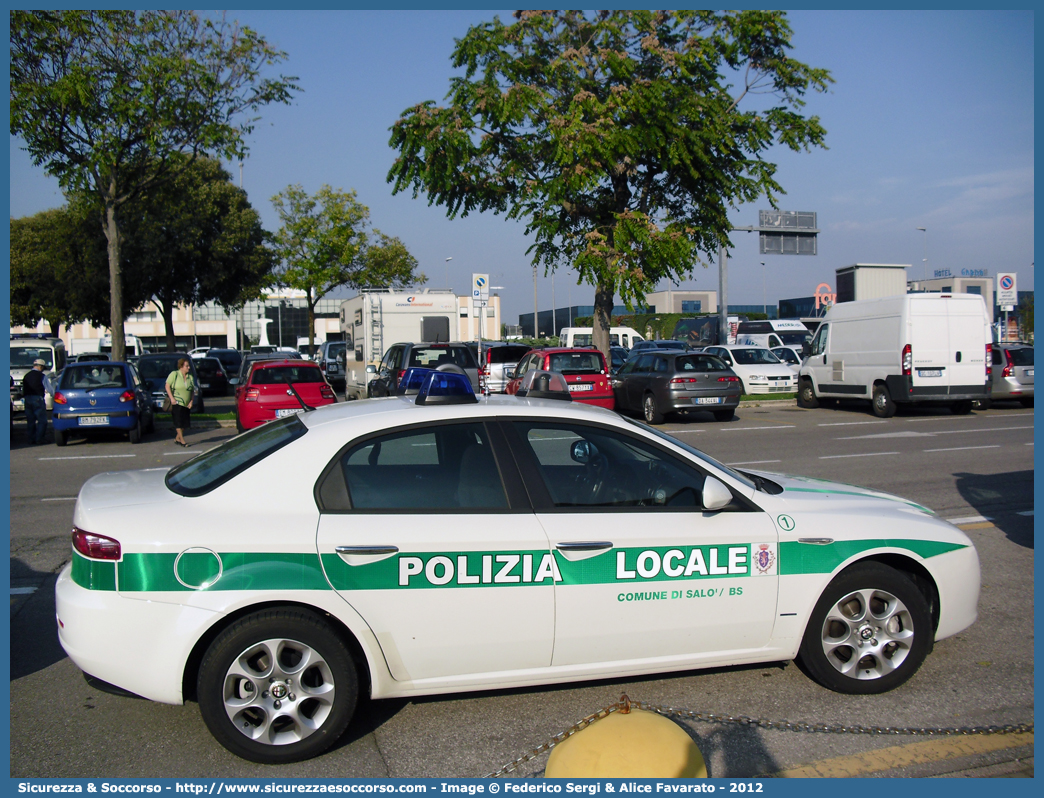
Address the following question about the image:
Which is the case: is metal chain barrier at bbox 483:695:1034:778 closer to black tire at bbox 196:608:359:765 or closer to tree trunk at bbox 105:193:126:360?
black tire at bbox 196:608:359:765

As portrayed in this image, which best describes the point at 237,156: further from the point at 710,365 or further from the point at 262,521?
the point at 262,521

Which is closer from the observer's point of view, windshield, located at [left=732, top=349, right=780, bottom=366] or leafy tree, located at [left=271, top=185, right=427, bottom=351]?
→ windshield, located at [left=732, top=349, right=780, bottom=366]

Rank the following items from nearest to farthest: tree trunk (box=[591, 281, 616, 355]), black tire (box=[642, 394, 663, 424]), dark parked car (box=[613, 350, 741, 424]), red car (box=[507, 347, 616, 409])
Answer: red car (box=[507, 347, 616, 409]) < dark parked car (box=[613, 350, 741, 424]) < black tire (box=[642, 394, 663, 424]) < tree trunk (box=[591, 281, 616, 355])

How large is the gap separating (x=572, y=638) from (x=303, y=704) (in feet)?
3.97

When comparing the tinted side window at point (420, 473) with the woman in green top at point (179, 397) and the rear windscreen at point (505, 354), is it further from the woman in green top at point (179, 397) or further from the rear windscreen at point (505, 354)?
the rear windscreen at point (505, 354)

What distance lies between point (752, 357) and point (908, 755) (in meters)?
23.4

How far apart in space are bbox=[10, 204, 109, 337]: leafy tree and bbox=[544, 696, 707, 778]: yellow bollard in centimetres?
3680

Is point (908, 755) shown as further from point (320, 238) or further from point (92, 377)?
point (320, 238)

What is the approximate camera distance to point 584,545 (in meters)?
3.67

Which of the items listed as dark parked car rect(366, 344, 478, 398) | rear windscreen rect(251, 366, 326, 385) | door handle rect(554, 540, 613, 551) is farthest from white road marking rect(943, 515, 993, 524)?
rear windscreen rect(251, 366, 326, 385)

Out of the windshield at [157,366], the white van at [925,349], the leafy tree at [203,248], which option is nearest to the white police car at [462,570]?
the white van at [925,349]

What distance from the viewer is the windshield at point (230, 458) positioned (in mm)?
3793

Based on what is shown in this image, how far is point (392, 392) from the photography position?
18.3 m

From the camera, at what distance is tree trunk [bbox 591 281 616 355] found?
2250 centimetres
